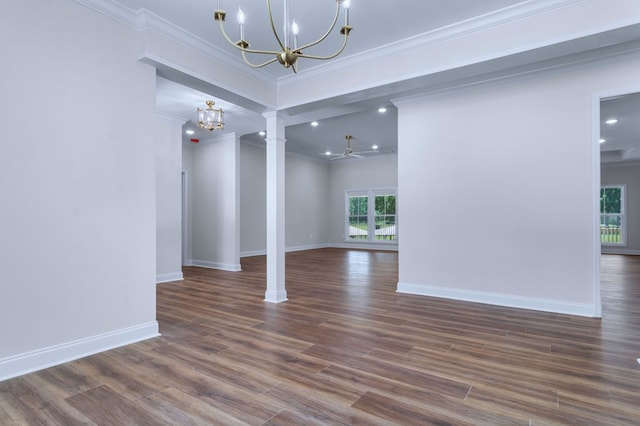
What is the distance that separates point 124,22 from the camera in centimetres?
296

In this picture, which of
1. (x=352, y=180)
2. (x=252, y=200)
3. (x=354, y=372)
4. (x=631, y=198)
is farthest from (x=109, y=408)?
(x=631, y=198)

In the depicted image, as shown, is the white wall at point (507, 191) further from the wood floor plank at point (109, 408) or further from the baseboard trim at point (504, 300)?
the wood floor plank at point (109, 408)

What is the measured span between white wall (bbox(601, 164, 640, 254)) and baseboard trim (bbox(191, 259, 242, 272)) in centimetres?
1079

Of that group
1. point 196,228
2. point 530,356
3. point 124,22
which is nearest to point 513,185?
point 530,356

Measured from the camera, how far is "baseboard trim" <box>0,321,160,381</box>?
2326 millimetres

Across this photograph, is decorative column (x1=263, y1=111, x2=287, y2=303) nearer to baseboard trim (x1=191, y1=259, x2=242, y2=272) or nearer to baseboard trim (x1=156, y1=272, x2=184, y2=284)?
baseboard trim (x1=156, y1=272, x2=184, y2=284)

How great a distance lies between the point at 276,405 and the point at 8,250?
2.03 meters

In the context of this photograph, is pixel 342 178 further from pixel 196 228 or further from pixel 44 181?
pixel 44 181

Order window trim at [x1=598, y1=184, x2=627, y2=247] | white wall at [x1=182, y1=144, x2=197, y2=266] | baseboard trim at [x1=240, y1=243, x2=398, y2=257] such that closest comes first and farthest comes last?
white wall at [x1=182, y1=144, x2=197, y2=266], window trim at [x1=598, y1=184, x2=627, y2=247], baseboard trim at [x1=240, y1=243, x2=398, y2=257]

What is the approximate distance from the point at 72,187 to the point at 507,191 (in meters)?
4.35

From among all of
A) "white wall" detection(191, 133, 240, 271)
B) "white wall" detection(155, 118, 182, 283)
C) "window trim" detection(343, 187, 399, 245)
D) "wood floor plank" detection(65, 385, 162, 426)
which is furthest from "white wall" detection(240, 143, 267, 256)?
"wood floor plank" detection(65, 385, 162, 426)

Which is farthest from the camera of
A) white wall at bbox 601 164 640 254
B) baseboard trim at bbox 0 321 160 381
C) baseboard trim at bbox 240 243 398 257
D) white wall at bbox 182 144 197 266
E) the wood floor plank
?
baseboard trim at bbox 240 243 398 257

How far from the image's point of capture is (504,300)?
411cm

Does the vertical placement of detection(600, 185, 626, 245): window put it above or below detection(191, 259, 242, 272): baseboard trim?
above
